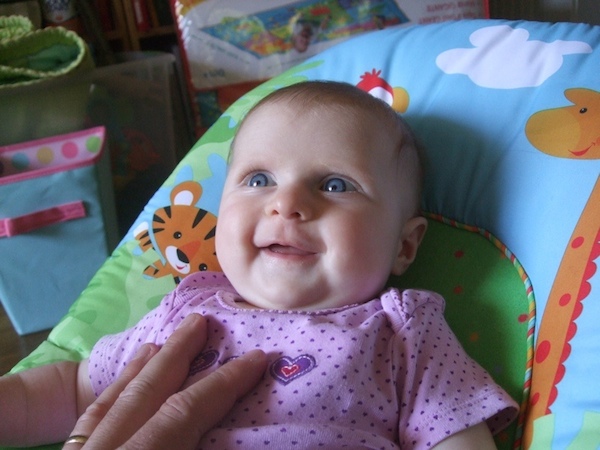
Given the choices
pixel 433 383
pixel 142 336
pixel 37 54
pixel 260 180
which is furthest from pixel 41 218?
pixel 433 383

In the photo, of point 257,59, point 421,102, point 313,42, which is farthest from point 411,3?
point 421,102

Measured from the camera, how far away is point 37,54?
172 centimetres

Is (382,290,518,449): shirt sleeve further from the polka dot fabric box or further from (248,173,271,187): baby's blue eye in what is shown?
the polka dot fabric box

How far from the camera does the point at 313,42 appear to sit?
6.89ft

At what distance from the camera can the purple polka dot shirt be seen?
27.7 inches

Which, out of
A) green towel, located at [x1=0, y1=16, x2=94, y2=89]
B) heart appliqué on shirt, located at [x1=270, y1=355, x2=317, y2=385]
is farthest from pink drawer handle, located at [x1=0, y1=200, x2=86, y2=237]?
heart appliqué on shirt, located at [x1=270, y1=355, x2=317, y2=385]

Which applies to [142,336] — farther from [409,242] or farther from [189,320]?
[409,242]

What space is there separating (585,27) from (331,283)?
1.86 ft

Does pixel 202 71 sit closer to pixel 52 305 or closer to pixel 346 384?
pixel 52 305

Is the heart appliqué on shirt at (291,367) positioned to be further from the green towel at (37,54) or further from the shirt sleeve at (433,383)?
the green towel at (37,54)

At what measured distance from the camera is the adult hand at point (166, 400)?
0.65 m

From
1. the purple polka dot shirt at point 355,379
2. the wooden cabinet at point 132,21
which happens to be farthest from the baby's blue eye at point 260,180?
the wooden cabinet at point 132,21

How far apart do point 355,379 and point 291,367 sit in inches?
3.0

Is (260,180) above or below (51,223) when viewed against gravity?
above
